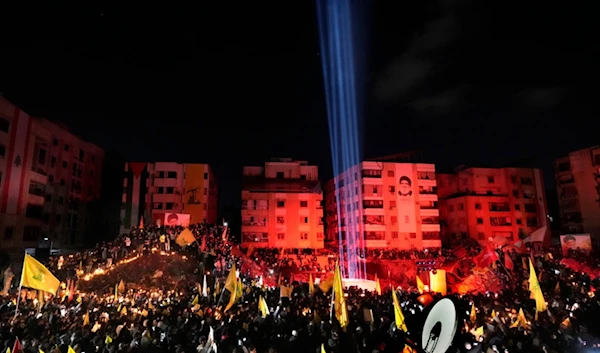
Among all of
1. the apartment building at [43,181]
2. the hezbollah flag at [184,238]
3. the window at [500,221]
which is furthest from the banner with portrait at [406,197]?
the apartment building at [43,181]

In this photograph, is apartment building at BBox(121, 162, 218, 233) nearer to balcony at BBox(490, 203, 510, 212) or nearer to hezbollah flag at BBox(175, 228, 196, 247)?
hezbollah flag at BBox(175, 228, 196, 247)

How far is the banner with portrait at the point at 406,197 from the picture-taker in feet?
171

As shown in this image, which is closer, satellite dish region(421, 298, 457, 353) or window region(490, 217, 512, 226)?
satellite dish region(421, 298, 457, 353)

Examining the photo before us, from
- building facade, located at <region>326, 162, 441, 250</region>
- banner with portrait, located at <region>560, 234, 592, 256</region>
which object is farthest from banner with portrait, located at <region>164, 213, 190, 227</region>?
banner with portrait, located at <region>560, 234, 592, 256</region>

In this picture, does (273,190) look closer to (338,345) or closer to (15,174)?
(15,174)

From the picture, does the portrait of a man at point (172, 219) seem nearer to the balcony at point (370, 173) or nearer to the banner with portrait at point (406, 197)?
A: the balcony at point (370, 173)

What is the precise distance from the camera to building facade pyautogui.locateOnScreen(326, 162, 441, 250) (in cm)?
5122

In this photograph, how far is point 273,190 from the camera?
171 feet

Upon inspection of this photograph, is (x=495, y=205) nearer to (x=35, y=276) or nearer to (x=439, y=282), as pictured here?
(x=439, y=282)

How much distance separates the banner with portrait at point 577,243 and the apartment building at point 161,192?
41645 mm

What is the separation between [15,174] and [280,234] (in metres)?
29.3

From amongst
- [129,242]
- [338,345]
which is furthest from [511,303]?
[129,242]

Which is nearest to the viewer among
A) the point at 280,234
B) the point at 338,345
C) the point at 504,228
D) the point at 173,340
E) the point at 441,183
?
the point at 338,345

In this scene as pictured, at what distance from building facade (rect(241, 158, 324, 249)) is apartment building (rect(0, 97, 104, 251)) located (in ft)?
69.7
